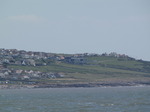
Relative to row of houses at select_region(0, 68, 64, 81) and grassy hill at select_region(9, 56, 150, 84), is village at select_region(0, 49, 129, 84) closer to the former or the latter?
row of houses at select_region(0, 68, 64, 81)

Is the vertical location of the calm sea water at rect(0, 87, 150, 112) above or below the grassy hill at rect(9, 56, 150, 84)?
below

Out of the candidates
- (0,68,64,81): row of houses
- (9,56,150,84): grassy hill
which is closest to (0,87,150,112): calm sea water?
(9,56,150,84): grassy hill

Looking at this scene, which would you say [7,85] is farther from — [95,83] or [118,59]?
[118,59]

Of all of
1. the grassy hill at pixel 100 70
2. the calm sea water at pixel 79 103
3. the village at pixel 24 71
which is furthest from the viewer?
the village at pixel 24 71

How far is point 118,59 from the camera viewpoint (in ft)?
573

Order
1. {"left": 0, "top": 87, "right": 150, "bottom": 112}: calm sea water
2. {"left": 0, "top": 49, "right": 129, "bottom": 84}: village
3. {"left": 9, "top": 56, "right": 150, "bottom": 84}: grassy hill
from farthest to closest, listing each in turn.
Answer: {"left": 0, "top": 49, "right": 129, "bottom": 84}: village, {"left": 9, "top": 56, "right": 150, "bottom": 84}: grassy hill, {"left": 0, "top": 87, "right": 150, "bottom": 112}: calm sea water

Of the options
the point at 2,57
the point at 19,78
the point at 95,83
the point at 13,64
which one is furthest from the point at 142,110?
the point at 2,57

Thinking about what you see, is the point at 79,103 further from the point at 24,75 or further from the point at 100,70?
the point at 100,70

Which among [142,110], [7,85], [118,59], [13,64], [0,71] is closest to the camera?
[142,110]

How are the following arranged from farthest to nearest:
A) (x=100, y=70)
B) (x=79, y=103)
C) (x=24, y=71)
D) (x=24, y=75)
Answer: (x=100, y=70) → (x=24, y=71) → (x=24, y=75) → (x=79, y=103)

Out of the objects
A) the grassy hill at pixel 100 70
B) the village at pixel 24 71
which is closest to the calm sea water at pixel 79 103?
the grassy hill at pixel 100 70

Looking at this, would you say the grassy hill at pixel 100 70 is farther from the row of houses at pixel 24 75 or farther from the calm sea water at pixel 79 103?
the calm sea water at pixel 79 103

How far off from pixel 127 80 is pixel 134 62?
30.4m

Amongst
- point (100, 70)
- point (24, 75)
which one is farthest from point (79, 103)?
point (100, 70)
